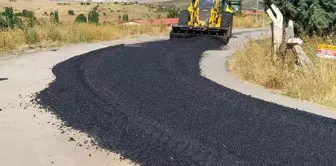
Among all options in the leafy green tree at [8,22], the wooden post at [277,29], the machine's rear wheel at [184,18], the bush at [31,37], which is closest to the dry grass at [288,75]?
the wooden post at [277,29]

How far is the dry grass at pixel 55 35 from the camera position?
17809 millimetres

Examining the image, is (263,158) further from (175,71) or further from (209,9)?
(209,9)

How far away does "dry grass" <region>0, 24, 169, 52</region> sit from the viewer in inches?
701

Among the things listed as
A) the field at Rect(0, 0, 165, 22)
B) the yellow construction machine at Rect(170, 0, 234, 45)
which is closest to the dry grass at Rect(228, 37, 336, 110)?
the yellow construction machine at Rect(170, 0, 234, 45)

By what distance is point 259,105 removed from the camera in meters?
8.49

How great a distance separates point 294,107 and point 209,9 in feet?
41.7

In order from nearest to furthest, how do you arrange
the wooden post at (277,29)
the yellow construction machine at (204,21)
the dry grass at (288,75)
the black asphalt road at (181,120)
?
the black asphalt road at (181,120), the dry grass at (288,75), the wooden post at (277,29), the yellow construction machine at (204,21)

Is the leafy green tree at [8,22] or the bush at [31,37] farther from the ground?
the leafy green tree at [8,22]

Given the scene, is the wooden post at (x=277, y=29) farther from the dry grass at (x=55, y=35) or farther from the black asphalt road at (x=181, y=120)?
the dry grass at (x=55, y=35)

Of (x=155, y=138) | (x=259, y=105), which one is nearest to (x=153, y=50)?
(x=259, y=105)

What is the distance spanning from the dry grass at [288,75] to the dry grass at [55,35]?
879 centimetres

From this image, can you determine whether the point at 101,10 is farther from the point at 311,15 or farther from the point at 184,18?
the point at 311,15

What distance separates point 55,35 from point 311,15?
10.8 m

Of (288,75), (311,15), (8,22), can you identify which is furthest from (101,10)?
(288,75)
